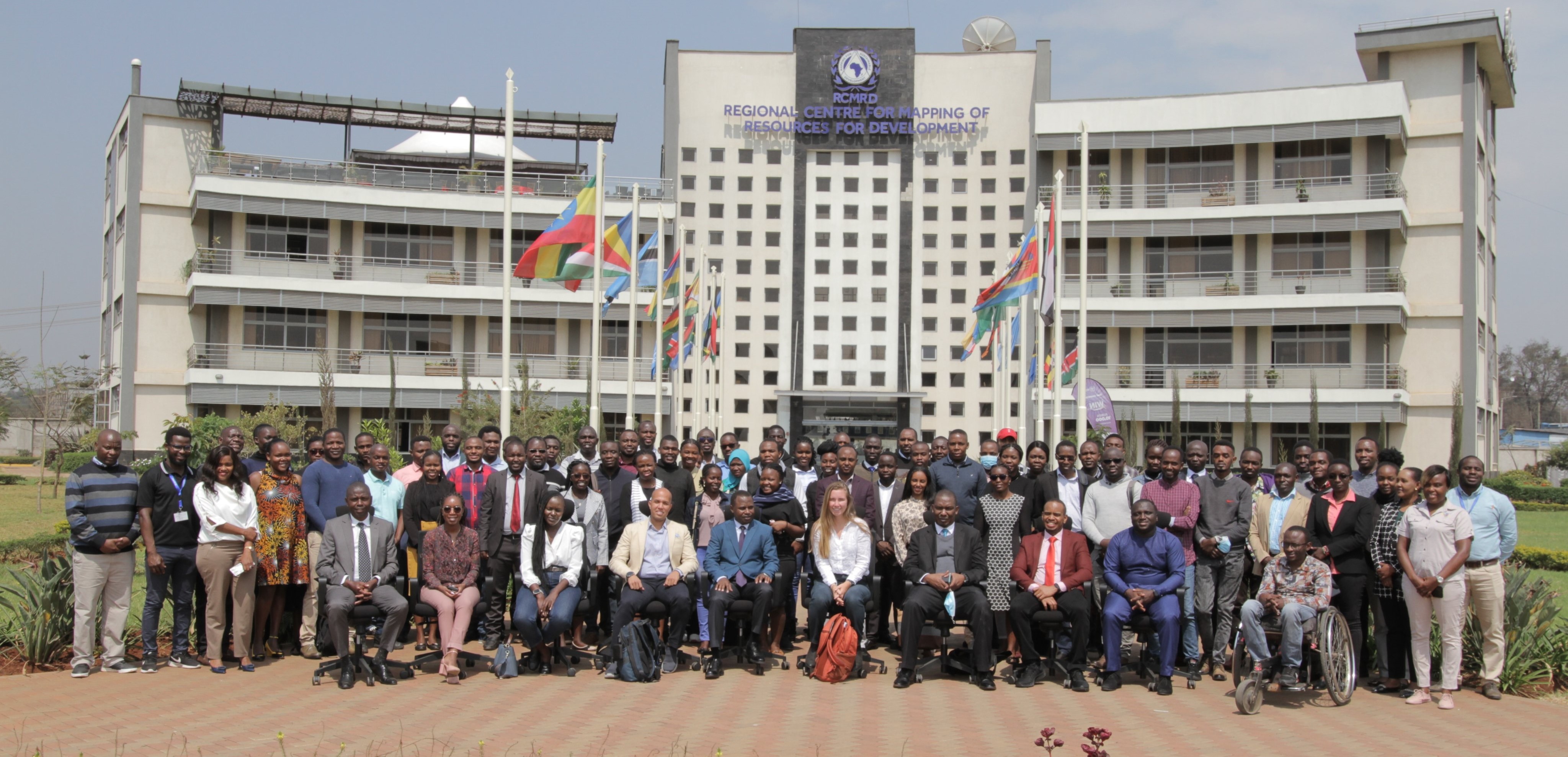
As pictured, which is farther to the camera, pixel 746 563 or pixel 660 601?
pixel 746 563

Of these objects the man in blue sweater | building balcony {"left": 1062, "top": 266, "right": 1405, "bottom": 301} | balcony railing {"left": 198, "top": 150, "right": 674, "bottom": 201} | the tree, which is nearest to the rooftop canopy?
balcony railing {"left": 198, "top": 150, "right": 674, "bottom": 201}

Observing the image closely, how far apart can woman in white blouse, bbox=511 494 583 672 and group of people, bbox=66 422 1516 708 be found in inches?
0.9

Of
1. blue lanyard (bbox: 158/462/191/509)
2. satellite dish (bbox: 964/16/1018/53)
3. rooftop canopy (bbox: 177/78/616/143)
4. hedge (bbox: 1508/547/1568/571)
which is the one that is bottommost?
hedge (bbox: 1508/547/1568/571)

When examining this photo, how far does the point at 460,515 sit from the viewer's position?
10.5 meters

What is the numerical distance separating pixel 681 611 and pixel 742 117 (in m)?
42.8

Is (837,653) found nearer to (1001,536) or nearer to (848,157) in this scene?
(1001,536)

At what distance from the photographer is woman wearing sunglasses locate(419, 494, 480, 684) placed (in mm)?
10336

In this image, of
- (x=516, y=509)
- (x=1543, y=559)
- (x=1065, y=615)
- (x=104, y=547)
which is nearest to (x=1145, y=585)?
(x=1065, y=615)

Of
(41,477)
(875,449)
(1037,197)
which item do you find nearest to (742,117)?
(1037,197)

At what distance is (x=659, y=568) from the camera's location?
10930 mm

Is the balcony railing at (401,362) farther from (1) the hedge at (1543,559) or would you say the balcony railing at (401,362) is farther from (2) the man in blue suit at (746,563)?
(2) the man in blue suit at (746,563)

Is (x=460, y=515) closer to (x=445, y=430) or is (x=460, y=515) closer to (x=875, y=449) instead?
(x=445, y=430)

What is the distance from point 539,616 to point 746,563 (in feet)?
6.42

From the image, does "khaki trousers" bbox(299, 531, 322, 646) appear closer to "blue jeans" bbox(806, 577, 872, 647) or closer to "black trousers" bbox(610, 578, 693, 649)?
"black trousers" bbox(610, 578, 693, 649)
